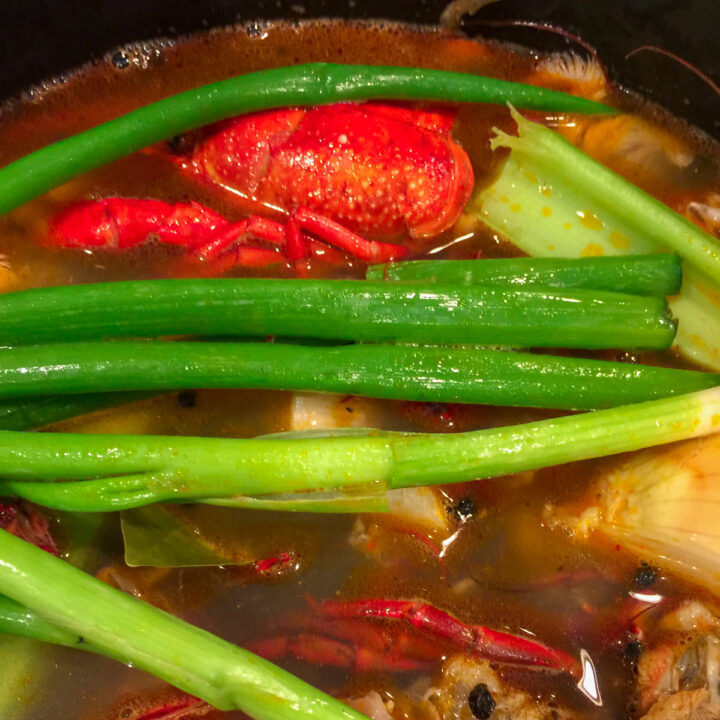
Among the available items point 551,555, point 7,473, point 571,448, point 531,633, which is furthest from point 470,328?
point 7,473

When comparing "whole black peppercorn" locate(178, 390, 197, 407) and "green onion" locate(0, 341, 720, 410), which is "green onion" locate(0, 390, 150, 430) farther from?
"whole black peppercorn" locate(178, 390, 197, 407)

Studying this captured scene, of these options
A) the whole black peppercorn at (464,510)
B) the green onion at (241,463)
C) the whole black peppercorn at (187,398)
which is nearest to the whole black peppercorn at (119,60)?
the whole black peppercorn at (187,398)

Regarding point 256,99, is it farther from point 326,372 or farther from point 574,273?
point 574,273

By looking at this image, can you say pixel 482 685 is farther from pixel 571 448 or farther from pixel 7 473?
pixel 7 473

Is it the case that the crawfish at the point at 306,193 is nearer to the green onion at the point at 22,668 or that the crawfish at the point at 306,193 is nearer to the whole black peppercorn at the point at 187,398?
the whole black peppercorn at the point at 187,398

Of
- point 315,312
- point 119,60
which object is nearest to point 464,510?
point 315,312

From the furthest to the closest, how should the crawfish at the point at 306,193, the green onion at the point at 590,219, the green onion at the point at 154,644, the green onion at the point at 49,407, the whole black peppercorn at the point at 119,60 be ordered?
the whole black peppercorn at the point at 119,60 → the crawfish at the point at 306,193 → the green onion at the point at 590,219 → the green onion at the point at 49,407 → the green onion at the point at 154,644
